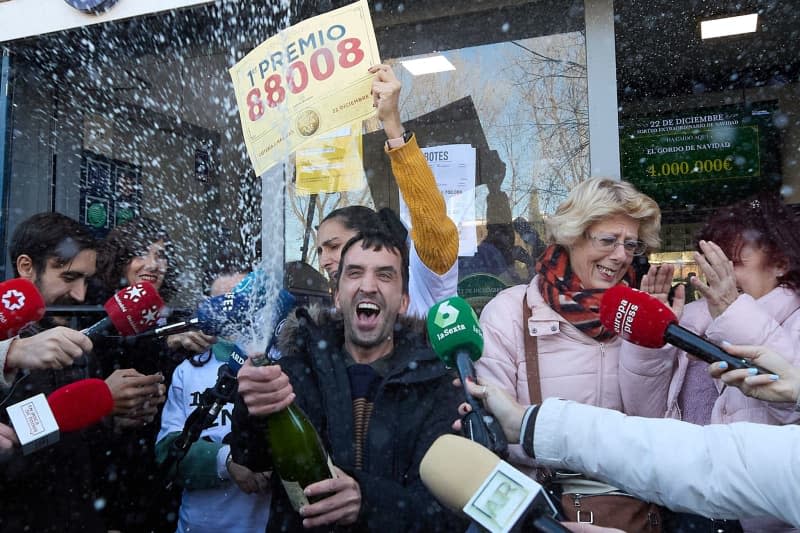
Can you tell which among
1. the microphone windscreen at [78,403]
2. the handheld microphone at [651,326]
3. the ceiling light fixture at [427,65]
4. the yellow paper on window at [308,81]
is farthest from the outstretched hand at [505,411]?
the ceiling light fixture at [427,65]

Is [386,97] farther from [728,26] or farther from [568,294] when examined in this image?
[728,26]

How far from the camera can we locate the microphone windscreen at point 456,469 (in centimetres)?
119

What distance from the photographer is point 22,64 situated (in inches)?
189

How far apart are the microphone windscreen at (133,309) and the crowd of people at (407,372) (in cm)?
14

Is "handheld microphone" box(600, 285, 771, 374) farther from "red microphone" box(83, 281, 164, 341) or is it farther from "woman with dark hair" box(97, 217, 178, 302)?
"woman with dark hair" box(97, 217, 178, 302)

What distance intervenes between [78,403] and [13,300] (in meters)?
0.49

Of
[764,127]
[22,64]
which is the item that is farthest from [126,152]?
[764,127]

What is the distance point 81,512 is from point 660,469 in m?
2.26

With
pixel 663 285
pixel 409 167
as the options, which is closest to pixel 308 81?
pixel 409 167

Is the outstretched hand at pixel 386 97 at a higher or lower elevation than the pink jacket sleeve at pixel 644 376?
higher

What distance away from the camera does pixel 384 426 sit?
227 cm

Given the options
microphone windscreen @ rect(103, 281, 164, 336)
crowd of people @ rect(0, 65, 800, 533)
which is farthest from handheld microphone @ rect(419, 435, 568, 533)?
microphone windscreen @ rect(103, 281, 164, 336)

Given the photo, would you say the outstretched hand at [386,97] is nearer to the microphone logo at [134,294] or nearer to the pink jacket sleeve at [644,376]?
the microphone logo at [134,294]

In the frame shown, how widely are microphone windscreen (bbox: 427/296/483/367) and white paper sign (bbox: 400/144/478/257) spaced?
2.25m
